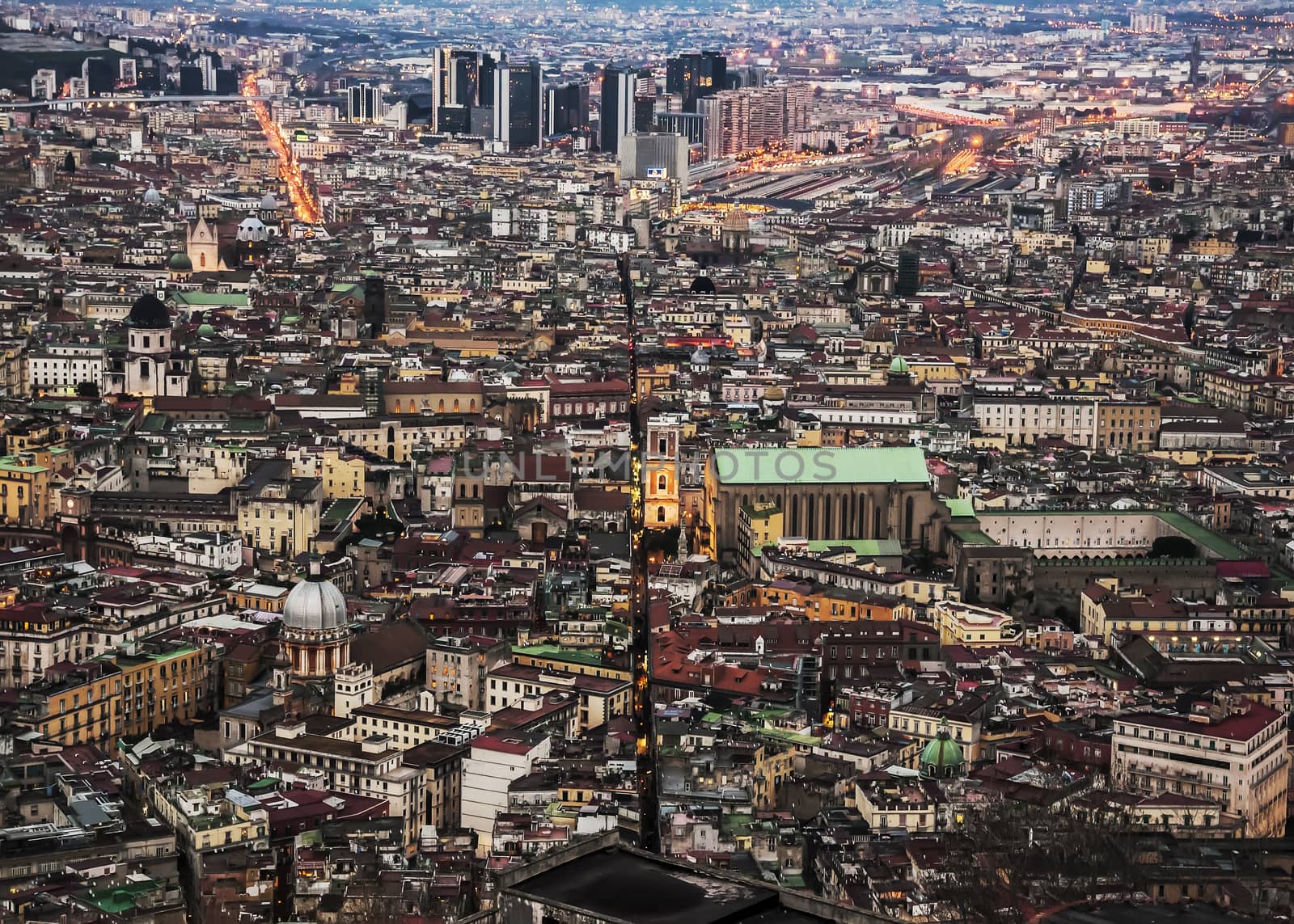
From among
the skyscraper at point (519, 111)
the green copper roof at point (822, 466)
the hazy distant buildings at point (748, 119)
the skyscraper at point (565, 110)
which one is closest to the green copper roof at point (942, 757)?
the green copper roof at point (822, 466)

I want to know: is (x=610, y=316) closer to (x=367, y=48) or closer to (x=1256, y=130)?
(x=1256, y=130)

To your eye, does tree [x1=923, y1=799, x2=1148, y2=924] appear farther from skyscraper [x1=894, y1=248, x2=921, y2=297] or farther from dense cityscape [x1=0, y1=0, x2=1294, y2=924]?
skyscraper [x1=894, y1=248, x2=921, y2=297]

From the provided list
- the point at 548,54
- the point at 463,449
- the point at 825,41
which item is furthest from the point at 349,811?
the point at 825,41

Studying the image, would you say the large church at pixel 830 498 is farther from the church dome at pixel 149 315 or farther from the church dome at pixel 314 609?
the church dome at pixel 149 315

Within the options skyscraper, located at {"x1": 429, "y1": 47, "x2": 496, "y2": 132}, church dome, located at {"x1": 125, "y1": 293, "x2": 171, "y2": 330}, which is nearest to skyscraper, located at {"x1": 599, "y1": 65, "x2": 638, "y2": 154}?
skyscraper, located at {"x1": 429, "y1": 47, "x2": 496, "y2": 132}

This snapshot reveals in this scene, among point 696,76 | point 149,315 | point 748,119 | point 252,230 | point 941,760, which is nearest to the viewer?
point 941,760

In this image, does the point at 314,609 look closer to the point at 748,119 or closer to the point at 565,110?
the point at 748,119

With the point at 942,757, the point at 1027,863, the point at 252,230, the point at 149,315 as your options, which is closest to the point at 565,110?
the point at 252,230
